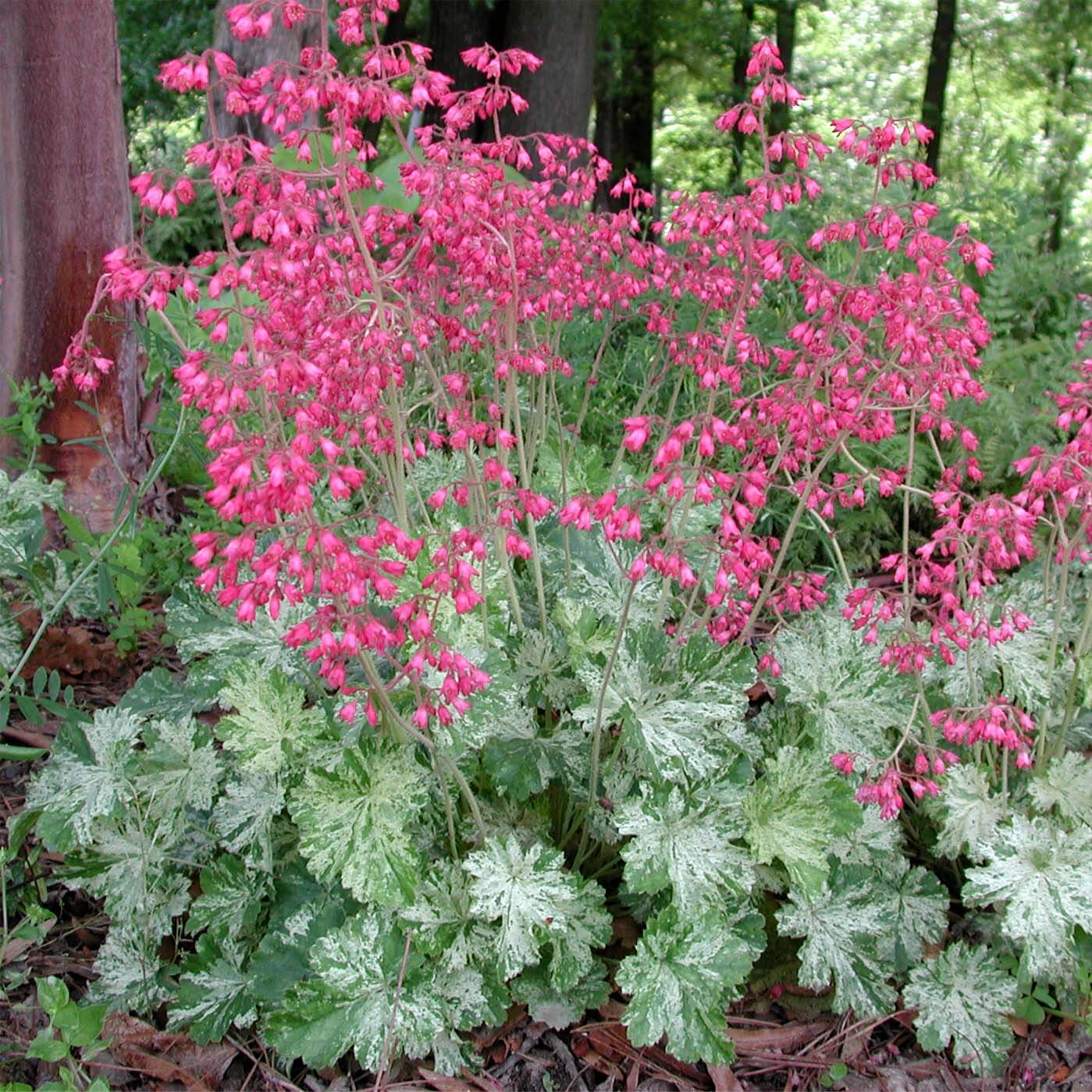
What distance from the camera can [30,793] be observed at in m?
2.07

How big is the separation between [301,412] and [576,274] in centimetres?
121

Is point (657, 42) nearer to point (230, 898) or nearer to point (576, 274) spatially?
point (576, 274)

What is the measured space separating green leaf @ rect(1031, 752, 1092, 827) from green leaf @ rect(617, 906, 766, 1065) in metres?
0.73

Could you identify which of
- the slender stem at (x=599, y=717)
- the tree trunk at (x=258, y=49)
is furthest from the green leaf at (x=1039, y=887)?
the tree trunk at (x=258, y=49)

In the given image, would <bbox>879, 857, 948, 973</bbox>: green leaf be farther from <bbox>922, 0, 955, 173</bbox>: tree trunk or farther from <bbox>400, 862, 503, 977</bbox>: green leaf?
<bbox>922, 0, 955, 173</bbox>: tree trunk

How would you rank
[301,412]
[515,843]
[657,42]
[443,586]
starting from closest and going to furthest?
[301,412], [443,586], [515,843], [657,42]

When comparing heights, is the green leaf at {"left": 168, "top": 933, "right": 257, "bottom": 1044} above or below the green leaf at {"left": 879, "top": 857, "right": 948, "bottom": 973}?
below

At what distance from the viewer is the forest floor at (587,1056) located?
1.94m

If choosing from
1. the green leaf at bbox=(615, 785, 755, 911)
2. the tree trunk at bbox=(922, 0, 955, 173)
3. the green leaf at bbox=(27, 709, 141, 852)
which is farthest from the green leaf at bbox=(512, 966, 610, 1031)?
the tree trunk at bbox=(922, 0, 955, 173)

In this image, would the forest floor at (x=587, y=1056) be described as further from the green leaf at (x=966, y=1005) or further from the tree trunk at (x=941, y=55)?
the tree trunk at (x=941, y=55)

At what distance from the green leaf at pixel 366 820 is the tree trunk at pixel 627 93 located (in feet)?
26.0

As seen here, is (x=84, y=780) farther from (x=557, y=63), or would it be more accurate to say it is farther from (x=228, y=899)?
(x=557, y=63)

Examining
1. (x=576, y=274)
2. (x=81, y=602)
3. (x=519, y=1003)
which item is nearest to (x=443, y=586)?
(x=519, y=1003)

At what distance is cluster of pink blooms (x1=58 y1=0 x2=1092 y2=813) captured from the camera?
1544 millimetres
